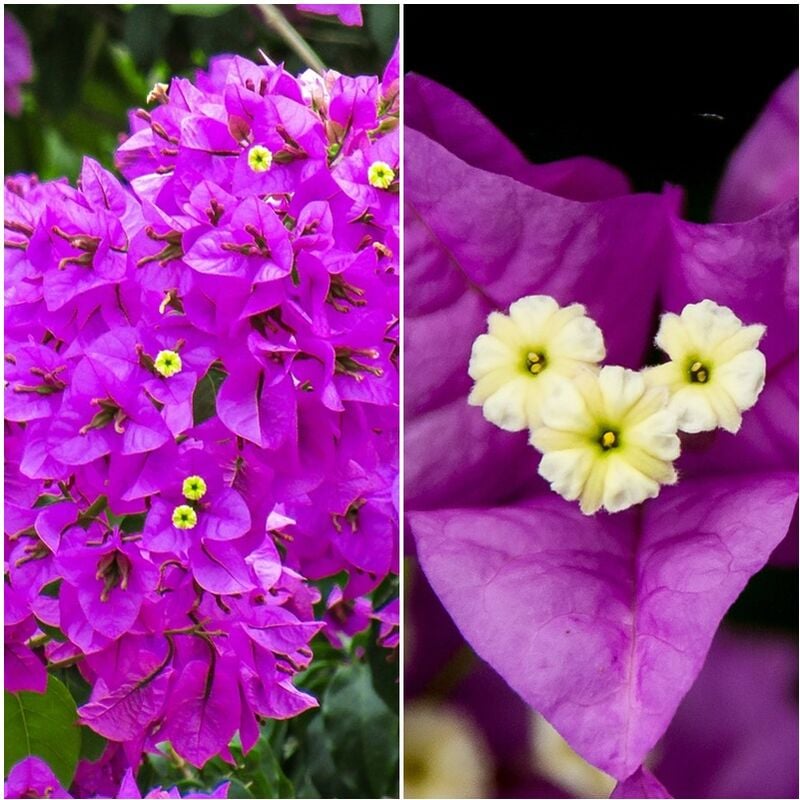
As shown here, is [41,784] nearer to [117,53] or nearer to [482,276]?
[482,276]

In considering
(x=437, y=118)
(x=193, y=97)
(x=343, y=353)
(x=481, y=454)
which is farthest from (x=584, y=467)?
(x=193, y=97)

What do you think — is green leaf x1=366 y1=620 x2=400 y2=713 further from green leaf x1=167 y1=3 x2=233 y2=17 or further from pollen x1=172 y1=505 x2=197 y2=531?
green leaf x1=167 y1=3 x2=233 y2=17

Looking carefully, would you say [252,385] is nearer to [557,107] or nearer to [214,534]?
[214,534]

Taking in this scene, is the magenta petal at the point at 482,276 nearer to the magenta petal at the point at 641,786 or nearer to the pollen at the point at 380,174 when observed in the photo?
the pollen at the point at 380,174

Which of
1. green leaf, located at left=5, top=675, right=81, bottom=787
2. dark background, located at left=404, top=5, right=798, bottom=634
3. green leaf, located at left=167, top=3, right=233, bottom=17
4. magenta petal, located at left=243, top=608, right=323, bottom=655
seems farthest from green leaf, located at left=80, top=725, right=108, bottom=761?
green leaf, located at left=167, top=3, right=233, bottom=17

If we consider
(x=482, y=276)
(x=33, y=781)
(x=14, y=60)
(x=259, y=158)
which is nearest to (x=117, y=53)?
(x=14, y=60)

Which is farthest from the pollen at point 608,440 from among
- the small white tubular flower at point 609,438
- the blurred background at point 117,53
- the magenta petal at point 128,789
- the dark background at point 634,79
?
the magenta petal at point 128,789
